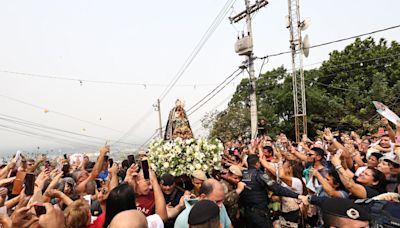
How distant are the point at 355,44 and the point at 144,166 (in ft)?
106

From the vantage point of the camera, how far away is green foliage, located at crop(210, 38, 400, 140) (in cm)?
2712

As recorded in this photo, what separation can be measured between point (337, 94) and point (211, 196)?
3260cm

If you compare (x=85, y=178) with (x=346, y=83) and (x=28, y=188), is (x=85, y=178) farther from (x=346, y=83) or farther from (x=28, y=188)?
(x=346, y=83)

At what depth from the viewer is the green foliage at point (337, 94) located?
2712 cm

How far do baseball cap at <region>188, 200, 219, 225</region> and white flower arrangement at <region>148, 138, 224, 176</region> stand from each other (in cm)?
239

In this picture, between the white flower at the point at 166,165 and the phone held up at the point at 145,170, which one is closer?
the phone held up at the point at 145,170

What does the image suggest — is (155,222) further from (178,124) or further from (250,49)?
(250,49)

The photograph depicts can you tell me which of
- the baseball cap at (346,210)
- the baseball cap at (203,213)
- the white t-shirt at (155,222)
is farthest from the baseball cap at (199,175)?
the baseball cap at (346,210)

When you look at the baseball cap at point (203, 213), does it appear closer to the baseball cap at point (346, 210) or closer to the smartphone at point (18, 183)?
the baseball cap at point (346, 210)

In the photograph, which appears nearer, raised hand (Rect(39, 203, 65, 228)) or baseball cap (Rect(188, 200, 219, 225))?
baseball cap (Rect(188, 200, 219, 225))

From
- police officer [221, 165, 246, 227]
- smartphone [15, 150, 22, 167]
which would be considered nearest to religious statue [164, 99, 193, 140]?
police officer [221, 165, 246, 227]

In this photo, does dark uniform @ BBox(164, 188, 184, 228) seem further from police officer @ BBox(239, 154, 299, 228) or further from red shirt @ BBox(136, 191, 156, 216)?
police officer @ BBox(239, 154, 299, 228)

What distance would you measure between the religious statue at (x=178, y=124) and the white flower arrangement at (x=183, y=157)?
172 centimetres

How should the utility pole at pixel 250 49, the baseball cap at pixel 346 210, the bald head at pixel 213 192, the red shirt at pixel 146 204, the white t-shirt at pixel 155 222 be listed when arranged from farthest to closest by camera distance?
the utility pole at pixel 250 49 < the red shirt at pixel 146 204 < the bald head at pixel 213 192 < the white t-shirt at pixel 155 222 < the baseball cap at pixel 346 210
